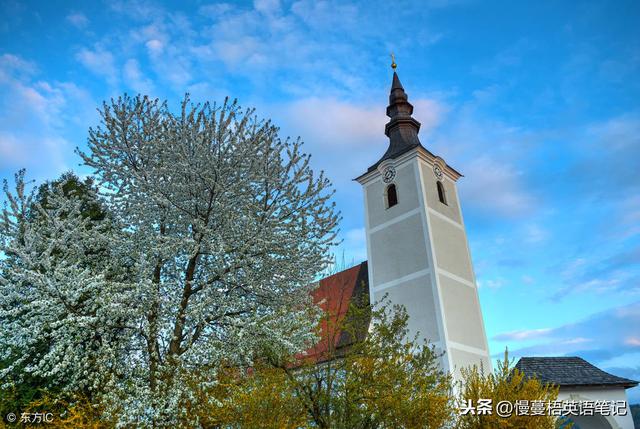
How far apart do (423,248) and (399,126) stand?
9700mm

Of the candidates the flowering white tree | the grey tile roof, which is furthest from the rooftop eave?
the flowering white tree

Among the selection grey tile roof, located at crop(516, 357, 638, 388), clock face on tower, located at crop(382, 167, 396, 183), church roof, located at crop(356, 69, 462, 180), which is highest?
church roof, located at crop(356, 69, 462, 180)

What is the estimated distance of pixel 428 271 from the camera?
71.9 ft

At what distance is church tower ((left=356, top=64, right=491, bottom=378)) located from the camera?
21.2 meters

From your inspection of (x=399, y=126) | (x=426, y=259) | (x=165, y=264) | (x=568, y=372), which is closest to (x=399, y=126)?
(x=399, y=126)

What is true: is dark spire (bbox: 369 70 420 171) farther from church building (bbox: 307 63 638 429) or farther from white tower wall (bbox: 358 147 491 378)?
white tower wall (bbox: 358 147 491 378)

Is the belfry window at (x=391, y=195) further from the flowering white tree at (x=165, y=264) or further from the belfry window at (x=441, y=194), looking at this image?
the flowering white tree at (x=165, y=264)

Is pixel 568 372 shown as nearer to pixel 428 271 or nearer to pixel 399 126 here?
pixel 428 271

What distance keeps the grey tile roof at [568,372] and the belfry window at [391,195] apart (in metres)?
10.1

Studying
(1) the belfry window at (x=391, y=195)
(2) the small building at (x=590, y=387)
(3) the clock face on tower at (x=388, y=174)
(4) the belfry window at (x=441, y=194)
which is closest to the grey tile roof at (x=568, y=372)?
(2) the small building at (x=590, y=387)

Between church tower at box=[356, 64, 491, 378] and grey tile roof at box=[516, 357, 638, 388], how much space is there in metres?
2.11

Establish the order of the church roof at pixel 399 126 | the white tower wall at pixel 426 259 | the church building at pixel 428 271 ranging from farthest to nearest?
the church roof at pixel 399 126 < the white tower wall at pixel 426 259 < the church building at pixel 428 271

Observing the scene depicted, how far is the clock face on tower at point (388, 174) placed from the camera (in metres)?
26.5

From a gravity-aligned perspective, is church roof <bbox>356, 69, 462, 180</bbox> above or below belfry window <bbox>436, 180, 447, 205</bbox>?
above
